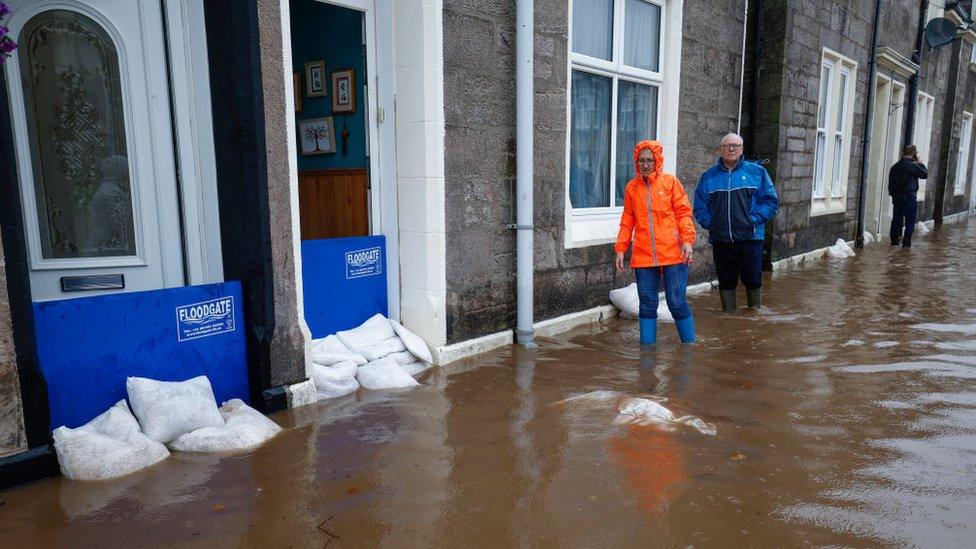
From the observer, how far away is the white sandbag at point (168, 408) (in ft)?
10.6

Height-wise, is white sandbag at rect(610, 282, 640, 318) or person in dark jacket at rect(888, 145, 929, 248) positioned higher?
person in dark jacket at rect(888, 145, 929, 248)

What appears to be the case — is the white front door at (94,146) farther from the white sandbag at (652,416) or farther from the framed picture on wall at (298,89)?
the white sandbag at (652,416)

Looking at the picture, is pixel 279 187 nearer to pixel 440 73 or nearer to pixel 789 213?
pixel 440 73

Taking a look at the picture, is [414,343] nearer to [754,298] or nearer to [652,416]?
[652,416]

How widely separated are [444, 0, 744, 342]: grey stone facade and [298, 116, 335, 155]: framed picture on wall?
3.70ft

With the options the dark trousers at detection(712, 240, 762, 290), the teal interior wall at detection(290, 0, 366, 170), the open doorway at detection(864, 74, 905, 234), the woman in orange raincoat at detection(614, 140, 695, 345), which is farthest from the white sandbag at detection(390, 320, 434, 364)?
the open doorway at detection(864, 74, 905, 234)

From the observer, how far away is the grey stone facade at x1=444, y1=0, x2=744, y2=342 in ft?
16.2

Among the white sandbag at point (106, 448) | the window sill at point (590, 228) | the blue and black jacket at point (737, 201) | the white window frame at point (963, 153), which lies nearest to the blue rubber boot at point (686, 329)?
the window sill at point (590, 228)

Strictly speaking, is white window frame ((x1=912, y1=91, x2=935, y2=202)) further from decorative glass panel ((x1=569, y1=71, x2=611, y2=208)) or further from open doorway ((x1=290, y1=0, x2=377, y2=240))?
open doorway ((x1=290, y1=0, x2=377, y2=240))

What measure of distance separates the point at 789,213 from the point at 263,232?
28.1 feet

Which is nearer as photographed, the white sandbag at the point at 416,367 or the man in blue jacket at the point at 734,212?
the white sandbag at the point at 416,367

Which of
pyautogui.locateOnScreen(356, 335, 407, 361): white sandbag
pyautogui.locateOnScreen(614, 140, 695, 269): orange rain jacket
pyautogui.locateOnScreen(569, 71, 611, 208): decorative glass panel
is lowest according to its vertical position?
pyautogui.locateOnScreen(356, 335, 407, 361): white sandbag

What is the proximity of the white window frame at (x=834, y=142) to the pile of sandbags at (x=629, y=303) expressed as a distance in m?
5.87

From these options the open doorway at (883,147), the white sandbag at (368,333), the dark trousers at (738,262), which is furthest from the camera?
the open doorway at (883,147)
